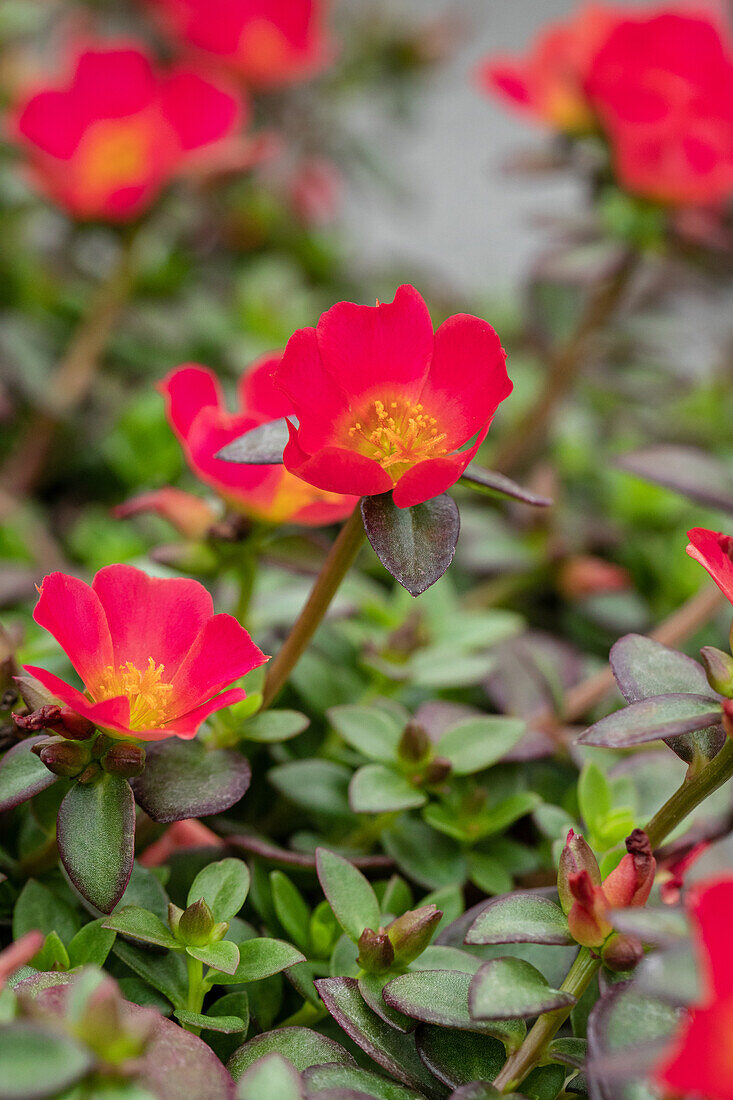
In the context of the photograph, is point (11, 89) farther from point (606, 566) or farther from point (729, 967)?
point (729, 967)

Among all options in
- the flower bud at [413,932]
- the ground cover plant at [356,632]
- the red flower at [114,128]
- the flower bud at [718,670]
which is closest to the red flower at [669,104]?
the ground cover plant at [356,632]

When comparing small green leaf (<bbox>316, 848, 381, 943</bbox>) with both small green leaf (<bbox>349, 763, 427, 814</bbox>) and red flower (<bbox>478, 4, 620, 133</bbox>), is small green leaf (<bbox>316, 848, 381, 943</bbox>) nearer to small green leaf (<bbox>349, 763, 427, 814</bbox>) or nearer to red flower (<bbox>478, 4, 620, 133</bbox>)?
small green leaf (<bbox>349, 763, 427, 814</bbox>)

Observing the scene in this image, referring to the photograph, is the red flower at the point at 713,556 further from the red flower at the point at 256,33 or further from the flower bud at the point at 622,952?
the red flower at the point at 256,33

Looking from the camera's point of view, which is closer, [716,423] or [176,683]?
[176,683]

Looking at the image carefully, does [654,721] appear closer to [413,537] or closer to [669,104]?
[413,537]

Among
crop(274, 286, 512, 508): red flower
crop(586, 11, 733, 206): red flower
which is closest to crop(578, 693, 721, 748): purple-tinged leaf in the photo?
crop(274, 286, 512, 508): red flower

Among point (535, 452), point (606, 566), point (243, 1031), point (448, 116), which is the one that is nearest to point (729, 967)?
point (243, 1031)

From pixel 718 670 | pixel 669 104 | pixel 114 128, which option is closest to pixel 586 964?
pixel 718 670
